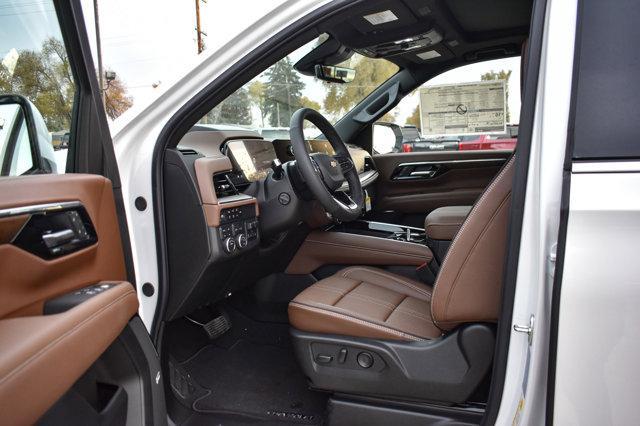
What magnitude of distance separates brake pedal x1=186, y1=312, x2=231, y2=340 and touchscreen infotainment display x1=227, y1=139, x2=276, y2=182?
66 cm

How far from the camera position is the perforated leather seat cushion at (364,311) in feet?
5.05

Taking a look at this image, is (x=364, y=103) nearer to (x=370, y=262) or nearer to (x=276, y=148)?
(x=276, y=148)

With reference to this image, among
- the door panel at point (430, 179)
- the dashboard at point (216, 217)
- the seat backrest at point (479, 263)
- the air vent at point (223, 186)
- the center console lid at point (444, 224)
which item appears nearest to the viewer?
the seat backrest at point (479, 263)

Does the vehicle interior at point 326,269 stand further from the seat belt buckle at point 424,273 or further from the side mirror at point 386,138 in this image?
the side mirror at point 386,138

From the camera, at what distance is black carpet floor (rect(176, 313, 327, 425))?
182cm

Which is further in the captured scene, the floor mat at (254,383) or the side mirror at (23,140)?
the floor mat at (254,383)

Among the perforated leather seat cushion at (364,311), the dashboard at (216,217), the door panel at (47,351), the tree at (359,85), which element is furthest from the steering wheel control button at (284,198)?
the tree at (359,85)

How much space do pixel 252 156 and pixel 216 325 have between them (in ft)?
2.51

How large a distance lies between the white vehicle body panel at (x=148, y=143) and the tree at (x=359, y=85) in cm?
153

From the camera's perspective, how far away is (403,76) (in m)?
3.14

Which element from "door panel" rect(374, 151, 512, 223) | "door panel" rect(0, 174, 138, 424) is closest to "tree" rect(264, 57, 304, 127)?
"door panel" rect(374, 151, 512, 223)

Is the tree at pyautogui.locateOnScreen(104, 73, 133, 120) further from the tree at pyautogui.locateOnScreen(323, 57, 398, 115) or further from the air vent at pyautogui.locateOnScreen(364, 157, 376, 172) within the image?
the air vent at pyautogui.locateOnScreen(364, 157, 376, 172)

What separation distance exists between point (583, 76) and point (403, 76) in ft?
7.46

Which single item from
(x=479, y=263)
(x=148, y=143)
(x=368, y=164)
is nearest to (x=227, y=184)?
(x=148, y=143)
